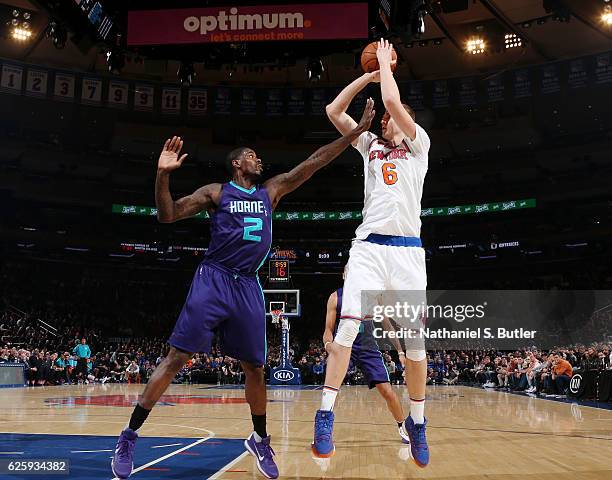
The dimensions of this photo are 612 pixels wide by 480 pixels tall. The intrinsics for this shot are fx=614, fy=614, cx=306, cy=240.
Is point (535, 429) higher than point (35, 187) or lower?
lower

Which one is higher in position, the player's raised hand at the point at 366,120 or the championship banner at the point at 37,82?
the championship banner at the point at 37,82

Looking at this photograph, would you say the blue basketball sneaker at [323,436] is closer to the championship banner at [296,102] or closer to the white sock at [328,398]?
the white sock at [328,398]

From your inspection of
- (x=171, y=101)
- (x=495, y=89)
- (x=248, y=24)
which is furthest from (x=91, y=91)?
(x=495, y=89)

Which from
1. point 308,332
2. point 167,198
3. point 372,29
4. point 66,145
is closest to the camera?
point 167,198

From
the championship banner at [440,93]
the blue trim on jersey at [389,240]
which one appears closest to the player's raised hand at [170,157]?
the blue trim on jersey at [389,240]

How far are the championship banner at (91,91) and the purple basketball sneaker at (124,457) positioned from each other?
947 inches

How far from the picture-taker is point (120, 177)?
3125 cm

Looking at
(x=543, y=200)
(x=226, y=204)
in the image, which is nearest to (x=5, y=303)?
(x=543, y=200)

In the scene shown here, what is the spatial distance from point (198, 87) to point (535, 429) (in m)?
22.9

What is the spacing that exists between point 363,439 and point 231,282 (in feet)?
9.48

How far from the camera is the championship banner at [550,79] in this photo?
2406cm

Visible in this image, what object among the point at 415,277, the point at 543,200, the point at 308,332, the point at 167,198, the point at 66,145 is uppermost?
the point at 66,145

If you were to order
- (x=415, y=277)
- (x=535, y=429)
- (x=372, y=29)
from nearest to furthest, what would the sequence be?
(x=415, y=277), (x=535, y=429), (x=372, y=29)

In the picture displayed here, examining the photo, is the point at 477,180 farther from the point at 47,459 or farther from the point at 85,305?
the point at 47,459
